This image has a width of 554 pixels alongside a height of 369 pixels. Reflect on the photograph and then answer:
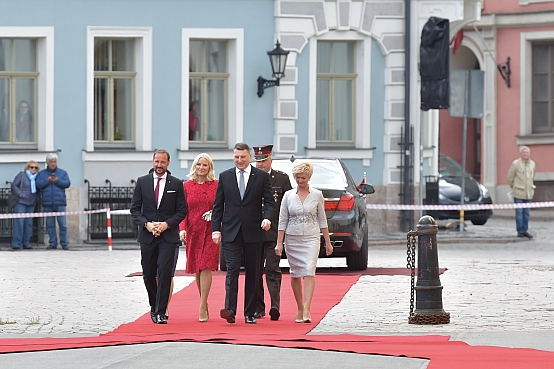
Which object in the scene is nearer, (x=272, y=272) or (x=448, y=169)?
(x=272, y=272)

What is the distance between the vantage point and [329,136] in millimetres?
27109

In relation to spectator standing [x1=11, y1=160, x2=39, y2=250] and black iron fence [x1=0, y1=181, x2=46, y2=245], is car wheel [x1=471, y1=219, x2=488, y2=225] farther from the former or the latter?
spectator standing [x1=11, y1=160, x2=39, y2=250]

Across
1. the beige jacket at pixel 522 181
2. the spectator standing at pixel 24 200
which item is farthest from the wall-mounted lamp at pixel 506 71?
the spectator standing at pixel 24 200

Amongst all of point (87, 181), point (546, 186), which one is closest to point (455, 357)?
point (87, 181)

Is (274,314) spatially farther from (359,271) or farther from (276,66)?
(276,66)

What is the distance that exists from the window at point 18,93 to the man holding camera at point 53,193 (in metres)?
1.48

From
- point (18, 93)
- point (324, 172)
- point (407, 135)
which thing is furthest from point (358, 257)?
point (18, 93)

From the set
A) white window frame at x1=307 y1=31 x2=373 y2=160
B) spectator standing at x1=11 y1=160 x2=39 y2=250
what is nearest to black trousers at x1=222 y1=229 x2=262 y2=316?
spectator standing at x1=11 y1=160 x2=39 y2=250

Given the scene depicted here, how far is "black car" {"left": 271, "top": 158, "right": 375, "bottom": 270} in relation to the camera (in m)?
17.3

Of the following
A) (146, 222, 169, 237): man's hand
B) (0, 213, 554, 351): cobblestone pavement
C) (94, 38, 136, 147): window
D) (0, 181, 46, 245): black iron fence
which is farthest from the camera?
(94, 38, 136, 147): window

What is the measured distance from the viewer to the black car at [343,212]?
1734cm

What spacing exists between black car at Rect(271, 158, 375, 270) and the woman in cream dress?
362 centimetres

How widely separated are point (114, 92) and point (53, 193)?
2816 millimetres

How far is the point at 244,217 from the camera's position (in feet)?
42.7
